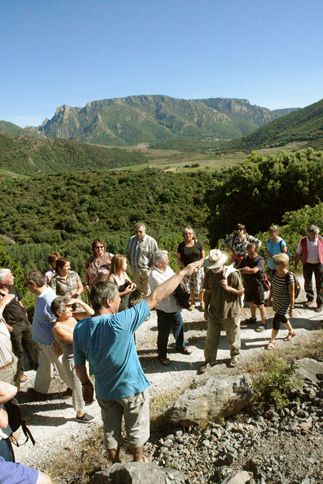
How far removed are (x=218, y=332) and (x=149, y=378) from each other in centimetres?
136

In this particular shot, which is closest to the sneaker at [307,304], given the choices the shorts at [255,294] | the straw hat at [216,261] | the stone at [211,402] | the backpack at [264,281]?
the backpack at [264,281]

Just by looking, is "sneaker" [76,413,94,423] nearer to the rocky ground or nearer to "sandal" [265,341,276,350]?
the rocky ground

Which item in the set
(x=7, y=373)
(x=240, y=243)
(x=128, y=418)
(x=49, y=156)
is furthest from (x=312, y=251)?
(x=49, y=156)

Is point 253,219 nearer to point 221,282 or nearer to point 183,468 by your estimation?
point 221,282

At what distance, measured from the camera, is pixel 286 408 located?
191 inches

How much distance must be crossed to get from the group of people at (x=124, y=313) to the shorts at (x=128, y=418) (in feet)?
0.03

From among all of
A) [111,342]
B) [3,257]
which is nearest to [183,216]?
[3,257]

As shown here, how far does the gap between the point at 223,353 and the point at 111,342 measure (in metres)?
3.93

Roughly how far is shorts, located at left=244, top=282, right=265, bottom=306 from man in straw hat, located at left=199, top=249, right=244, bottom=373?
61.1 inches

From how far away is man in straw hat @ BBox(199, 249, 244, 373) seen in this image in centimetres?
589

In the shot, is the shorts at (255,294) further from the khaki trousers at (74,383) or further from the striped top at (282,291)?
the khaki trousers at (74,383)

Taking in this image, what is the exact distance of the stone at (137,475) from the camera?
3523 mm

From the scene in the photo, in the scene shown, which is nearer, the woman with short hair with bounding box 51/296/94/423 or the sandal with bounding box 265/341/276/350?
the woman with short hair with bounding box 51/296/94/423

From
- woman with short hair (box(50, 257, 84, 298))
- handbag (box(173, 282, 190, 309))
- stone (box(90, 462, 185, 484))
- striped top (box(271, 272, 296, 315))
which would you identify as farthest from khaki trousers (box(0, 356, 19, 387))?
striped top (box(271, 272, 296, 315))
